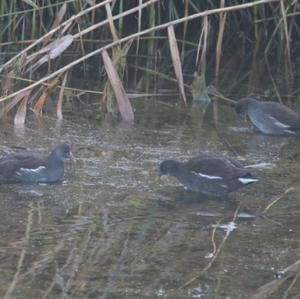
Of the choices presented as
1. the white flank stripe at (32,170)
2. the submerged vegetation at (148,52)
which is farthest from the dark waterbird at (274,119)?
the white flank stripe at (32,170)

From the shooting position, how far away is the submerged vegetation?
10242 mm

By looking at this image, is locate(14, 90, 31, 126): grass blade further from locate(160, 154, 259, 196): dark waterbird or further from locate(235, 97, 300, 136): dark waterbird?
locate(235, 97, 300, 136): dark waterbird

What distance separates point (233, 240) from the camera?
713 centimetres

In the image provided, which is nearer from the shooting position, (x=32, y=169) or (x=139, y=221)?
(x=139, y=221)

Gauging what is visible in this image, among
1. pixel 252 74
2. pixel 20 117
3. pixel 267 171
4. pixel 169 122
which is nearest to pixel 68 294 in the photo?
pixel 267 171

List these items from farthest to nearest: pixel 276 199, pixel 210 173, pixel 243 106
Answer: pixel 243 106 < pixel 210 173 < pixel 276 199

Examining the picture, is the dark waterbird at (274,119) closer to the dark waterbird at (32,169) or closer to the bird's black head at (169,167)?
the bird's black head at (169,167)

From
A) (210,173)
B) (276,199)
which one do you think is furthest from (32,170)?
(276,199)

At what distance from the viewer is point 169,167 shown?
848cm

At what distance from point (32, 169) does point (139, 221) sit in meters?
1.33

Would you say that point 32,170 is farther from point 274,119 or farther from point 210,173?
point 274,119

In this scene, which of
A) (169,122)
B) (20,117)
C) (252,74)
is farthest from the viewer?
(252,74)

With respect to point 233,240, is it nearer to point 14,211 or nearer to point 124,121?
point 14,211

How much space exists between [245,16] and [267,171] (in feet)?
17.1
